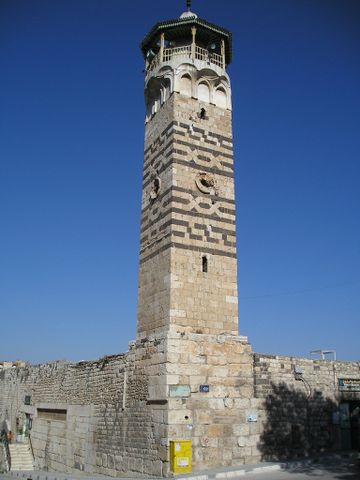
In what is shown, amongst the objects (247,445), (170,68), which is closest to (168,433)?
(247,445)

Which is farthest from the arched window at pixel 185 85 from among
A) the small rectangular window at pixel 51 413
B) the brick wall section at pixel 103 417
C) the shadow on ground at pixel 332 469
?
the small rectangular window at pixel 51 413

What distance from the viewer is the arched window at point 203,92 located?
51.0 ft

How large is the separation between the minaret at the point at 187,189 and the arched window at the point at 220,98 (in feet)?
0.11

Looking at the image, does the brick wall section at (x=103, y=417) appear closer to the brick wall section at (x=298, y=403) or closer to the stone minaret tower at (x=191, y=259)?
the stone minaret tower at (x=191, y=259)

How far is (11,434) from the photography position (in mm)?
23031

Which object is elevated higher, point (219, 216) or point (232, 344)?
point (219, 216)

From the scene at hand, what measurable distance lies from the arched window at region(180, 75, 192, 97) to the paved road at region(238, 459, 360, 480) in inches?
452

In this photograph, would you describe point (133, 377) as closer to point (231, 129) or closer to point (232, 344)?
point (232, 344)

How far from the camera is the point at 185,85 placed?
50.5 feet

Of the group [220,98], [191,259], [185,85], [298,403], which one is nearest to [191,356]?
[191,259]

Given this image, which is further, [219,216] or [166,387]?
[219,216]

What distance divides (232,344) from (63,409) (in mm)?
8153

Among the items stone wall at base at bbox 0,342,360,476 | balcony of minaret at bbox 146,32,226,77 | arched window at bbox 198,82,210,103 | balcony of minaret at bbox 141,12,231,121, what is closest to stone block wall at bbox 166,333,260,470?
stone wall at base at bbox 0,342,360,476

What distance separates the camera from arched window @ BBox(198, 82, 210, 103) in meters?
15.6
